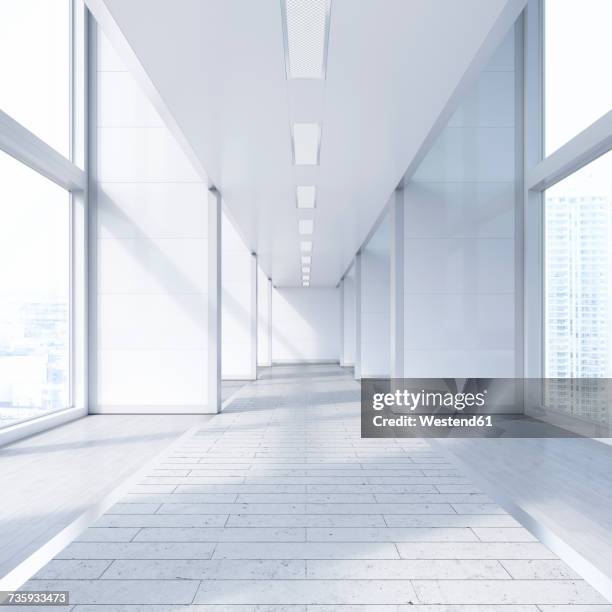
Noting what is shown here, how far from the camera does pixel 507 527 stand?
292 cm

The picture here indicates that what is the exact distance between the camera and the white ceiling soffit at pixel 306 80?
10.1 feet

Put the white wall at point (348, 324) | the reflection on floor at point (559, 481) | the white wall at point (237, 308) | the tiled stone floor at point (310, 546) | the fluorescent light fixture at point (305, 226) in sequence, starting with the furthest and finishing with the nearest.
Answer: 1. the white wall at point (348, 324)
2. the white wall at point (237, 308)
3. the fluorescent light fixture at point (305, 226)
4. the reflection on floor at point (559, 481)
5. the tiled stone floor at point (310, 546)

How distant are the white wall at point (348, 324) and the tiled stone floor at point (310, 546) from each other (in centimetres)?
1143

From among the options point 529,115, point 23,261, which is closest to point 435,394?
point 529,115

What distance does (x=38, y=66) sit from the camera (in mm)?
5816

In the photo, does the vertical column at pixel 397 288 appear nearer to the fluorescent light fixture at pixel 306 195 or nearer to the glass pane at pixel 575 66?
the fluorescent light fixture at pixel 306 195

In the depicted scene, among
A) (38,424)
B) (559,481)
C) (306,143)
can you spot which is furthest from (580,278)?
(38,424)

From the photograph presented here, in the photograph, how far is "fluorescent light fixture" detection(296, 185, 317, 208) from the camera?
6695 mm

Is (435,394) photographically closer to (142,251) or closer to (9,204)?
(142,251)

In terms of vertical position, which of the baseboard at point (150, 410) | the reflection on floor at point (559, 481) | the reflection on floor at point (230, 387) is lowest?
the reflection on floor at point (230, 387)

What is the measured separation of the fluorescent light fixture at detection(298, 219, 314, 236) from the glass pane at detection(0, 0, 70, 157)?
347 cm

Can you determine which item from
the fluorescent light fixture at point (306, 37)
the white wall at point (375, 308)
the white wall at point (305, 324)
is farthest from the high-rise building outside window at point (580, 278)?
the white wall at point (305, 324)

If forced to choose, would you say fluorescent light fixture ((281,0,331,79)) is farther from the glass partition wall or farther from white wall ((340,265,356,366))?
white wall ((340,265,356,366))

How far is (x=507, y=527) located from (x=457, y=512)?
30 cm
